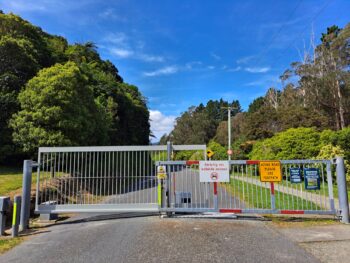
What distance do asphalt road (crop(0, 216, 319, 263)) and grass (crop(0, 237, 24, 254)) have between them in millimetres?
180

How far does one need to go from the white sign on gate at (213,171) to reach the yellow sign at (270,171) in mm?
942

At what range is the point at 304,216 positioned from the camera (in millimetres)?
8781

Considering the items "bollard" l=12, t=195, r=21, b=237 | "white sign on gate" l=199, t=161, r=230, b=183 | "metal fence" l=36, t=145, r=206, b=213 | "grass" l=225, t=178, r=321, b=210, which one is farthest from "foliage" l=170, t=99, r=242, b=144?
"bollard" l=12, t=195, r=21, b=237

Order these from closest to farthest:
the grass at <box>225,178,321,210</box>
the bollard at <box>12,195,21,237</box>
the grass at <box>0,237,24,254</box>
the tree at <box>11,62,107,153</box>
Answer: the grass at <box>0,237,24,254</box>
the bollard at <box>12,195,21,237</box>
the grass at <box>225,178,321,210</box>
the tree at <box>11,62,107,153</box>

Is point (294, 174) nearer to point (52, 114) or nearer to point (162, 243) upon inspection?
point (162, 243)

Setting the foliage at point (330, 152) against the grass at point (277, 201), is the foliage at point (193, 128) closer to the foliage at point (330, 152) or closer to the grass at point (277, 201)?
the foliage at point (330, 152)

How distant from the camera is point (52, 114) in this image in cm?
1675

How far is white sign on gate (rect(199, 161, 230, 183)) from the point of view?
8.53 m

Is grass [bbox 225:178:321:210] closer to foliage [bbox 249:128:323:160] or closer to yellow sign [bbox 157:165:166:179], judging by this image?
yellow sign [bbox 157:165:166:179]

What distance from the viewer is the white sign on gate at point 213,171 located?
8531 millimetres

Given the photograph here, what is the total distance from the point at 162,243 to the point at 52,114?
12797 mm

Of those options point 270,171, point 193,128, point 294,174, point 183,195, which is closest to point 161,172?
point 183,195

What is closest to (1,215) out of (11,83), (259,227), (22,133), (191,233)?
(191,233)

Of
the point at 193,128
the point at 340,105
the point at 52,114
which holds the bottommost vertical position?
the point at 52,114
